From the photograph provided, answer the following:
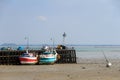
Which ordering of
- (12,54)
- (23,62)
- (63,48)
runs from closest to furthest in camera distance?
(23,62)
(12,54)
(63,48)

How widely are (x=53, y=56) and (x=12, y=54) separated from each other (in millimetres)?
5931

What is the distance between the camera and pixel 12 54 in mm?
51094

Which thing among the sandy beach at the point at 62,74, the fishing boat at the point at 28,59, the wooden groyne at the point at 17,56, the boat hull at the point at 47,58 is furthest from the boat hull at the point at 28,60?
the sandy beach at the point at 62,74

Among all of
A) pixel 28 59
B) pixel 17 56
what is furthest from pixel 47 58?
pixel 17 56

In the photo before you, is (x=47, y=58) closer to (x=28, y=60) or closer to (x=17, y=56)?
(x=28, y=60)

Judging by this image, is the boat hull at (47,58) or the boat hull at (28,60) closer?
the boat hull at (28,60)

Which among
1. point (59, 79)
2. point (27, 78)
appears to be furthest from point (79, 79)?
point (27, 78)

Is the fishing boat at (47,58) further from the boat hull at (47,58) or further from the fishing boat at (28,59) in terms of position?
the fishing boat at (28,59)

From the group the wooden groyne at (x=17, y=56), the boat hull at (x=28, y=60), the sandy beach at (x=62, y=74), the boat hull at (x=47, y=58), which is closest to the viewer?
the sandy beach at (x=62, y=74)

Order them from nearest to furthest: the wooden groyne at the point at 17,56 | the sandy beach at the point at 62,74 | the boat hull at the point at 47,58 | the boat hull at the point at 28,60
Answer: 1. the sandy beach at the point at 62,74
2. the boat hull at the point at 28,60
3. the boat hull at the point at 47,58
4. the wooden groyne at the point at 17,56

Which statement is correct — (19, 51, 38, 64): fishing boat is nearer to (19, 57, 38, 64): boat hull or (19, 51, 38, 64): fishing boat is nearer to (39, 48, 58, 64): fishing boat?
(19, 57, 38, 64): boat hull

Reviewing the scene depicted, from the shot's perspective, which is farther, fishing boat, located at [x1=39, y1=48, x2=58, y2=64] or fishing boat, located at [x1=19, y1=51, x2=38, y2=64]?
fishing boat, located at [x1=39, y1=48, x2=58, y2=64]

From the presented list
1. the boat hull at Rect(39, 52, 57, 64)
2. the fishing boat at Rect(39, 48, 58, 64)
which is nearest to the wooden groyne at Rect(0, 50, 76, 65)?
the fishing boat at Rect(39, 48, 58, 64)

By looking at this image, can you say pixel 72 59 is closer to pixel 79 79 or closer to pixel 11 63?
pixel 11 63
